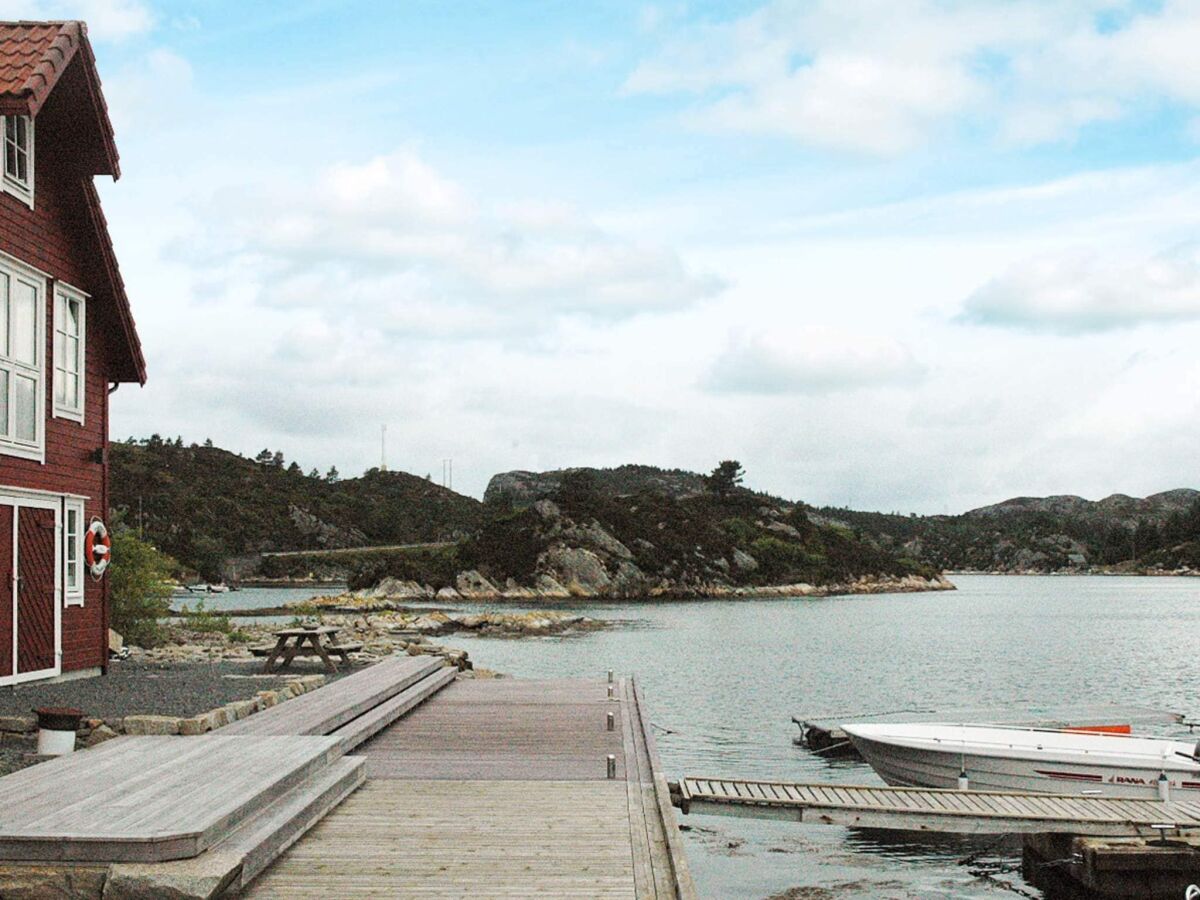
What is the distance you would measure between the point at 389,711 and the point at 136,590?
17257 millimetres

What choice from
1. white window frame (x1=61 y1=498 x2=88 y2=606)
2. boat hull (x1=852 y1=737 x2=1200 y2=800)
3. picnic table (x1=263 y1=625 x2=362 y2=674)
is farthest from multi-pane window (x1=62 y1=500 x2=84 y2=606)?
boat hull (x1=852 y1=737 x2=1200 y2=800)

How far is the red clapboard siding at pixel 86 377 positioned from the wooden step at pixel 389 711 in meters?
4.83

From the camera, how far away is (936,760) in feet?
60.7

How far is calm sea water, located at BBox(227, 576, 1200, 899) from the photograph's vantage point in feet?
52.9

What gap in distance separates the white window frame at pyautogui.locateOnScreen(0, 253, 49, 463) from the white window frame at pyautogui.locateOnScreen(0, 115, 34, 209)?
2.79 feet

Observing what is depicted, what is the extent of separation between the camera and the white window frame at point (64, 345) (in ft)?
58.0

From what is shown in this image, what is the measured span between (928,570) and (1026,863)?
163 meters

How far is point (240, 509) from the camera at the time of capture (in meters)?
158

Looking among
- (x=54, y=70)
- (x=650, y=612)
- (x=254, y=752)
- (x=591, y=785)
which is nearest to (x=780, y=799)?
(x=591, y=785)

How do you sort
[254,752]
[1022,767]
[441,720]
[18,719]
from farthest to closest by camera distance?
[1022,767] < [441,720] < [18,719] < [254,752]

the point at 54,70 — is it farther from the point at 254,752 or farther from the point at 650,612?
the point at 650,612

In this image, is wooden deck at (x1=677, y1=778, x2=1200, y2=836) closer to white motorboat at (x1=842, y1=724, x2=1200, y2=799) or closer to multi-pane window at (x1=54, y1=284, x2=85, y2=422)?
white motorboat at (x1=842, y1=724, x2=1200, y2=799)

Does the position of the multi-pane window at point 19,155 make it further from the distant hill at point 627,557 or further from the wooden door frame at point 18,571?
the distant hill at point 627,557

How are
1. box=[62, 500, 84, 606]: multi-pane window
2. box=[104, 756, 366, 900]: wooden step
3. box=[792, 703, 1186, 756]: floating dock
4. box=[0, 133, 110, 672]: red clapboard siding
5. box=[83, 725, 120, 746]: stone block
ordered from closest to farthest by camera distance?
box=[104, 756, 366, 900]: wooden step → box=[83, 725, 120, 746]: stone block → box=[0, 133, 110, 672]: red clapboard siding → box=[62, 500, 84, 606]: multi-pane window → box=[792, 703, 1186, 756]: floating dock
